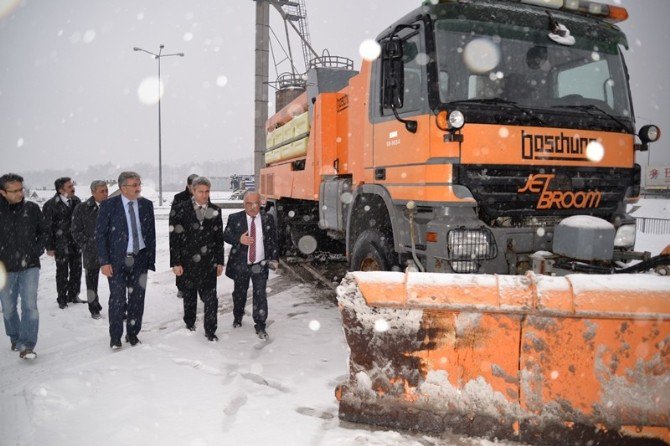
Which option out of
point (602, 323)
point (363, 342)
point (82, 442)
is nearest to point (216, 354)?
point (82, 442)

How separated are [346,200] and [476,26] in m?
2.39

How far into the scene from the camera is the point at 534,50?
4285 millimetres

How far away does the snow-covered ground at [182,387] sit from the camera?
10.0 ft

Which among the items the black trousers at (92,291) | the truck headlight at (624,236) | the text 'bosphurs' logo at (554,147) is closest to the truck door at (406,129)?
the text 'bosphurs' logo at (554,147)

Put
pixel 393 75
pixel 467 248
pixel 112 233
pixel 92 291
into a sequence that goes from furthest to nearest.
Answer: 1. pixel 92 291
2. pixel 112 233
3. pixel 393 75
4. pixel 467 248

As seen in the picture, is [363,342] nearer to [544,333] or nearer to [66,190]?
[544,333]

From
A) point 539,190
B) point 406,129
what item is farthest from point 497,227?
point 406,129

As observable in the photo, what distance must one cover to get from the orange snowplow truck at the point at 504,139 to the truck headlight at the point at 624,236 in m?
0.01

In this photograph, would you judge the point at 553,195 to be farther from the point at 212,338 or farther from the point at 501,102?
the point at 212,338

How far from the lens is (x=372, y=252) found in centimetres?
491

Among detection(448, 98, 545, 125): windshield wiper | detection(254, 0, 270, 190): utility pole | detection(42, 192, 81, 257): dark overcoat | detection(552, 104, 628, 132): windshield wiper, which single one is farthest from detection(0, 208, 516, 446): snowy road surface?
detection(254, 0, 270, 190): utility pole

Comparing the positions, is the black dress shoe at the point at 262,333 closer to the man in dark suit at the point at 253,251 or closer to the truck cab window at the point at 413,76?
the man in dark suit at the point at 253,251

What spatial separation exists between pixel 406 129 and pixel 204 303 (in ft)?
9.12

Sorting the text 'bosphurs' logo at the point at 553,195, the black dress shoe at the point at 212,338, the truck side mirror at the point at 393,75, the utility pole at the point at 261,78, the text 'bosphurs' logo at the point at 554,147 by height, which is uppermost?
the utility pole at the point at 261,78
